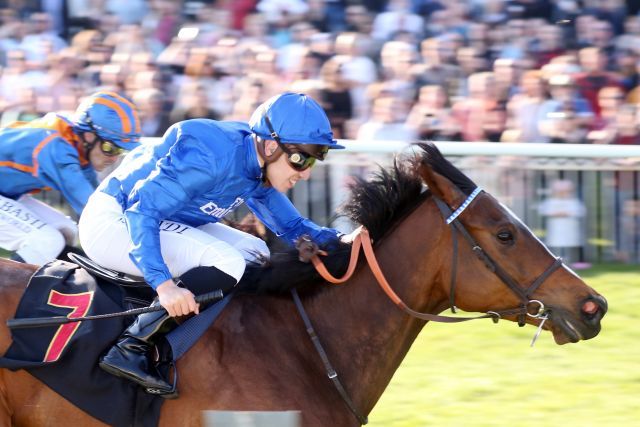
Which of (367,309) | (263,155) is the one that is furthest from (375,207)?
(263,155)

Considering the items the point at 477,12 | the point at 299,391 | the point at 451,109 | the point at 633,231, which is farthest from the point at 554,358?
the point at 477,12

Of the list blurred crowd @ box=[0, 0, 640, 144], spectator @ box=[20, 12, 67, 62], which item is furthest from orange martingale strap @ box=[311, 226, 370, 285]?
spectator @ box=[20, 12, 67, 62]

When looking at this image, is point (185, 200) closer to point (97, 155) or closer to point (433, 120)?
point (97, 155)

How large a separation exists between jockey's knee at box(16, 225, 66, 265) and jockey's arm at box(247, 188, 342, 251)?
1.12 meters

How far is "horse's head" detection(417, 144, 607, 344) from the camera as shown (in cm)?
429

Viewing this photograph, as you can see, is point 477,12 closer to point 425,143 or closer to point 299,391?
point 425,143

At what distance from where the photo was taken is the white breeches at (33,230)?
5.39 m

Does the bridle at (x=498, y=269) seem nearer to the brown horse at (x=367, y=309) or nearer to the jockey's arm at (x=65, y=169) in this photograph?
the brown horse at (x=367, y=309)

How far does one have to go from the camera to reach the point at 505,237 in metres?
4.30

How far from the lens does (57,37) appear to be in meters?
11.4

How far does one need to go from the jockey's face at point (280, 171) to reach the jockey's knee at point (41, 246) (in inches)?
59.6

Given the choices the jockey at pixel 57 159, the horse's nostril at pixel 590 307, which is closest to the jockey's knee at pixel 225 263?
the horse's nostril at pixel 590 307

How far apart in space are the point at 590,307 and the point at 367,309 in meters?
0.87

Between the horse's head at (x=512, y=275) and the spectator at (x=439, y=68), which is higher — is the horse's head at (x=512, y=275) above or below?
above
